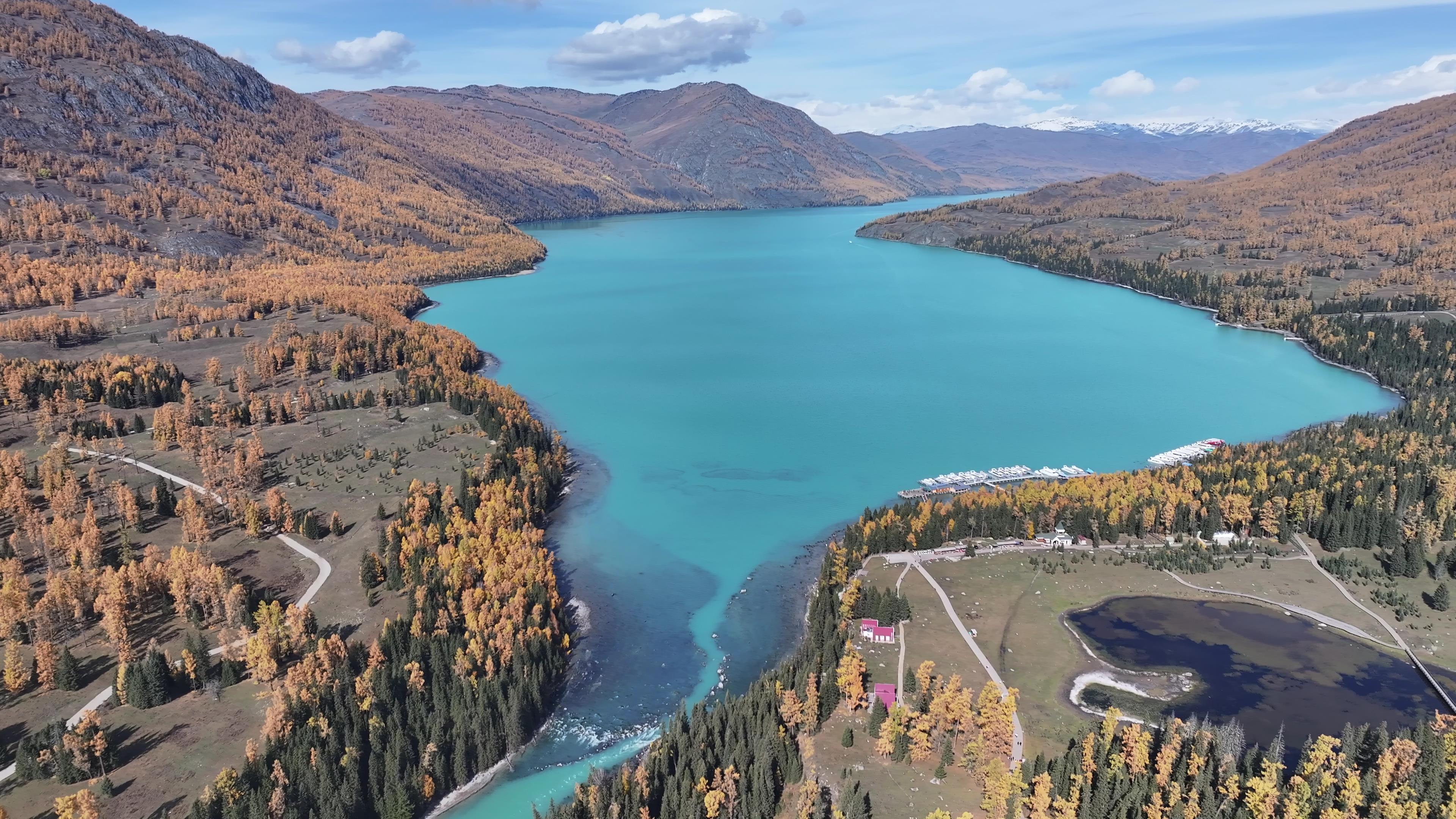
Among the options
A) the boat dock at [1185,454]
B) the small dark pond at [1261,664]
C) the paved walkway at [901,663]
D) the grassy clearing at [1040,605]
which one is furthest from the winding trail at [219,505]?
the boat dock at [1185,454]

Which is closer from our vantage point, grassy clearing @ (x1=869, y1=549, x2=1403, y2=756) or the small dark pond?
the small dark pond

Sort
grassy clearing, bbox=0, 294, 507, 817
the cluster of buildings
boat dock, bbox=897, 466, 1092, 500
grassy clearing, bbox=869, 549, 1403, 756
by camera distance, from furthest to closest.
A: boat dock, bbox=897, 466, 1092, 500 → the cluster of buildings → grassy clearing, bbox=869, 549, 1403, 756 → grassy clearing, bbox=0, 294, 507, 817

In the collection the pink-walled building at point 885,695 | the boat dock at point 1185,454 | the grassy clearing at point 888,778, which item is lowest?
the grassy clearing at point 888,778

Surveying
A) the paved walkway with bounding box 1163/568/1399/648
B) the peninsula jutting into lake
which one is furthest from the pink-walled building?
the paved walkway with bounding box 1163/568/1399/648

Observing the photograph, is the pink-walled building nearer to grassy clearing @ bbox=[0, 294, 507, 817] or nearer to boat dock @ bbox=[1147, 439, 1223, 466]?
grassy clearing @ bbox=[0, 294, 507, 817]

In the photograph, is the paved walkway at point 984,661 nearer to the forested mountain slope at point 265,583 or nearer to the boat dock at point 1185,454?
the forested mountain slope at point 265,583

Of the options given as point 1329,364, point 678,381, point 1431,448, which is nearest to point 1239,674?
point 1431,448

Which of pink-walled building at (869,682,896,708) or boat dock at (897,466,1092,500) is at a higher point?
boat dock at (897,466,1092,500)

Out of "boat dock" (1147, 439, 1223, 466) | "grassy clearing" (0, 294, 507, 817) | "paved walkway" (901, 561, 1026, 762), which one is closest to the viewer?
"grassy clearing" (0, 294, 507, 817)

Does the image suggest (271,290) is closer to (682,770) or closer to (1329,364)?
(682,770)
